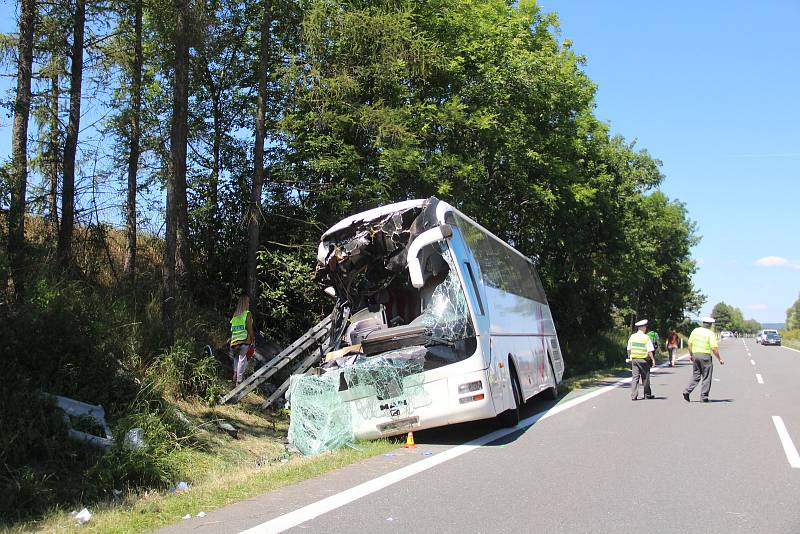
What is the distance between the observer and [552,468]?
24.6 ft

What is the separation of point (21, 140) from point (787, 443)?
11.8 meters

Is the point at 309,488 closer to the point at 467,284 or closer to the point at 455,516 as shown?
the point at 455,516

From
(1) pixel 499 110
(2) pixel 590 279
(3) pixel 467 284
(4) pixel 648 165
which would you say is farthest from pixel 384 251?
(4) pixel 648 165

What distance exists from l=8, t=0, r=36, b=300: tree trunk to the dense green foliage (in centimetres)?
21

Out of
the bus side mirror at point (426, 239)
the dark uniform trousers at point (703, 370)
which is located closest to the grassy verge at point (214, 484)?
the bus side mirror at point (426, 239)

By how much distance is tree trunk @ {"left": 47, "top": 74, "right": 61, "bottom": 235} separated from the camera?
11.5m

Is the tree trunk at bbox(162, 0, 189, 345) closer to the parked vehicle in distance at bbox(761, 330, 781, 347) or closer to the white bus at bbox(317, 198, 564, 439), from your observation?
the white bus at bbox(317, 198, 564, 439)

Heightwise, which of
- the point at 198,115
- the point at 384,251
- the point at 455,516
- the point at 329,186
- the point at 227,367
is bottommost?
the point at 455,516

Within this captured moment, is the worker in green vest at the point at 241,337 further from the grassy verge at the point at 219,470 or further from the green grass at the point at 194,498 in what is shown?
the green grass at the point at 194,498

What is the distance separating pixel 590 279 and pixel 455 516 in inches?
934

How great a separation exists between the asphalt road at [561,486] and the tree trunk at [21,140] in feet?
19.4

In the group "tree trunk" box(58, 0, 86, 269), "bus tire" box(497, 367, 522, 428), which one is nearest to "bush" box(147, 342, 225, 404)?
"tree trunk" box(58, 0, 86, 269)

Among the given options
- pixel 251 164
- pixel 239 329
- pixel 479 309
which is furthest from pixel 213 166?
pixel 479 309

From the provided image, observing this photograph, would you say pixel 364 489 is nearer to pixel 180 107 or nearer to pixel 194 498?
pixel 194 498
